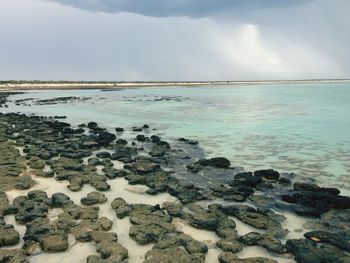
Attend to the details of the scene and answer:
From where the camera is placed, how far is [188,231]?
376 inches

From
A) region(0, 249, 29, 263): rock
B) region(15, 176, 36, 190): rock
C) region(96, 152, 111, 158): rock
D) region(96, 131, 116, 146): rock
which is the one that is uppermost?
region(0, 249, 29, 263): rock

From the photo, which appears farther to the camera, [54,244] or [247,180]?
[247,180]

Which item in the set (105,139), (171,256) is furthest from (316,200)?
(105,139)

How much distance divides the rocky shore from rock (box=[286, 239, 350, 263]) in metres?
0.02

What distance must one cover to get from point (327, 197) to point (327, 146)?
10.5 m

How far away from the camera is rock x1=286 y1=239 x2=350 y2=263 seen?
26.0ft

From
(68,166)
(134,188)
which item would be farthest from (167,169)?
(68,166)

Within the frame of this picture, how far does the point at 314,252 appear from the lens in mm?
8148

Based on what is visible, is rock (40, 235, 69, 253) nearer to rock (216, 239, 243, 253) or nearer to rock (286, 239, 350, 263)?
rock (216, 239, 243, 253)

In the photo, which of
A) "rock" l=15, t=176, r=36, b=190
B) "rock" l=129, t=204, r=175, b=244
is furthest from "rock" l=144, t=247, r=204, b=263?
"rock" l=15, t=176, r=36, b=190

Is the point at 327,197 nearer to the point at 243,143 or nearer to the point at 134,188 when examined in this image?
the point at 134,188

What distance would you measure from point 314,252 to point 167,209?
4.22 m

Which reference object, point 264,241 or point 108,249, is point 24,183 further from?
point 264,241

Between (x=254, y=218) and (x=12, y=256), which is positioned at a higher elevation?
(x=12, y=256)
